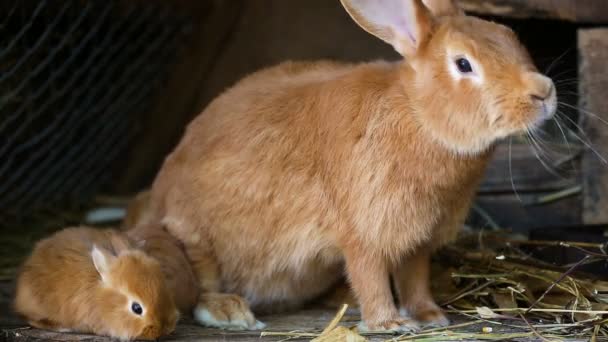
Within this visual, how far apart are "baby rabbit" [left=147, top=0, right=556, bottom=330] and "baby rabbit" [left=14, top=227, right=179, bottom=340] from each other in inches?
16.3

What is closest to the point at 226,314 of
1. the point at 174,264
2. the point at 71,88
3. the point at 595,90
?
the point at 174,264

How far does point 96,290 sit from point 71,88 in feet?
7.85

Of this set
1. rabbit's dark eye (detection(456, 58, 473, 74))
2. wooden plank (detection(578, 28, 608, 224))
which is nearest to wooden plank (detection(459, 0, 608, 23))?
wooden plank (detection(578, 28, 608, 224))

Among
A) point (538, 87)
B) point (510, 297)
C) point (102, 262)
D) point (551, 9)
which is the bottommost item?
point (510, 297)

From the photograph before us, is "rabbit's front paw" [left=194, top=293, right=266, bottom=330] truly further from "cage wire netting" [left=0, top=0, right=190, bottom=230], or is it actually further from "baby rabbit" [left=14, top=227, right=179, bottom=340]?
"cage wire netting" [left=0, top=0, right=190, bottom=230]

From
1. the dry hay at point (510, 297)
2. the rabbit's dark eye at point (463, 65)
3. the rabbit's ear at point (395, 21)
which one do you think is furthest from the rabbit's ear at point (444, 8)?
the dry hay at point (510, 297)

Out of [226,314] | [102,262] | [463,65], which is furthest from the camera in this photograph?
[226,314]

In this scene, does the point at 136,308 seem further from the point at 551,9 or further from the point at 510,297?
the point at 551,9

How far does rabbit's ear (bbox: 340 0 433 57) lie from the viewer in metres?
3.59

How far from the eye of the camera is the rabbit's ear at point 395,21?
3.59m

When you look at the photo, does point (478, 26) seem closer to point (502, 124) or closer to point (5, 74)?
point (502, 124)

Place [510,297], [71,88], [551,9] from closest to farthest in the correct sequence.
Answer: [510,297] → [551,9] → [71,88]

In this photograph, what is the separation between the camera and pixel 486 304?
407 centimetres

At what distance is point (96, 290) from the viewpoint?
358 centimetres
